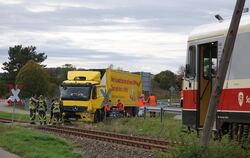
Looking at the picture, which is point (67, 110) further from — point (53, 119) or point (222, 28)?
point (222, 28)

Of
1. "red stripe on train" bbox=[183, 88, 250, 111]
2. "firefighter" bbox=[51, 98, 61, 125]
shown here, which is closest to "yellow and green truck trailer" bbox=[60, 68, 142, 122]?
"firefighter" bbox=[51, 98, 61, 125]

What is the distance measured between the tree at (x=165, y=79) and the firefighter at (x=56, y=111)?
2723 inches

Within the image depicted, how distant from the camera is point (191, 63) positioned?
14094mm

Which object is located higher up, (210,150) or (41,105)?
(41,105)

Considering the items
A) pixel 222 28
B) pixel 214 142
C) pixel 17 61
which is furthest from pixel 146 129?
pixel 17 61

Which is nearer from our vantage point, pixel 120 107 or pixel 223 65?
pixel 223 65

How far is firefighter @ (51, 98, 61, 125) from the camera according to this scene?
97.3ft

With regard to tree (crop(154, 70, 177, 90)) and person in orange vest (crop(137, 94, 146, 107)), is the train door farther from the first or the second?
tree (crop(154, 70, 177, 90))

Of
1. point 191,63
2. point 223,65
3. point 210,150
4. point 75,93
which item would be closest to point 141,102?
point 75,93

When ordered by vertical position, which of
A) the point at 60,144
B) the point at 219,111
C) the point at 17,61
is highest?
the point at 17,61

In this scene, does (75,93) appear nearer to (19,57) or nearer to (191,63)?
(191,63)

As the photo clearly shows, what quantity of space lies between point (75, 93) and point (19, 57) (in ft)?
288

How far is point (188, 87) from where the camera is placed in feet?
47.1

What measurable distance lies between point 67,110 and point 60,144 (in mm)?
13639
